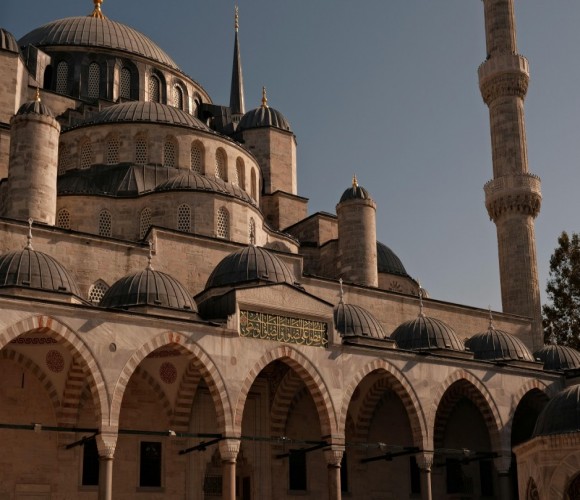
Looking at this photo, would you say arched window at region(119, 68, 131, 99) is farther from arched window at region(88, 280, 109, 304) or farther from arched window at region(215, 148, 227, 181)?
arched window at region(88, 280, 109, 304)

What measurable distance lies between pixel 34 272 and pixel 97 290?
8.59ft

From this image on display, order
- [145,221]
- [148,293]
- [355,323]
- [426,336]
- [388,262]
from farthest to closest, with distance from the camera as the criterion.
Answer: [388,262] < [145,221] < [426,336] < [355,323] < [148,293]

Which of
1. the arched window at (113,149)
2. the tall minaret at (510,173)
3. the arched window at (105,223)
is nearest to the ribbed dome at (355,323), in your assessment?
the arched window at (105,223)

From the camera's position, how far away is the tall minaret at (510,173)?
24891 millimetres

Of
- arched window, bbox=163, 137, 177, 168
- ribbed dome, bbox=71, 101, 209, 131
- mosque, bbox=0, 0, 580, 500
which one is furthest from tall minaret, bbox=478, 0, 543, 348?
arched window, bbox=163, 137, 177, 168

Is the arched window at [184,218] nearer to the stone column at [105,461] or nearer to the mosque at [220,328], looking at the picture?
the mosque at [220,328]

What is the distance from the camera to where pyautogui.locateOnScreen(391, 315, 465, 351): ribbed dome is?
19266 mm

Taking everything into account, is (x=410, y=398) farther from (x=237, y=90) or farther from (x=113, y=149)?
(x=237, y=90)

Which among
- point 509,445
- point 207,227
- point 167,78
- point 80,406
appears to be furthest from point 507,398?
point 167,78

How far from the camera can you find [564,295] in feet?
96.9

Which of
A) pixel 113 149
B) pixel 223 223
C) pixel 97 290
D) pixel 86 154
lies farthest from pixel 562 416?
pixel 86 154

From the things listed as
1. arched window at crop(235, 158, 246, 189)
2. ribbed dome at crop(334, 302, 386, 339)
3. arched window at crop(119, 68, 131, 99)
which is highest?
arched window at crop(119, 68, 131, 99)

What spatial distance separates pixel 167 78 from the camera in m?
27.6

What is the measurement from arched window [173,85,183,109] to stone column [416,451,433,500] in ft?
46.2
